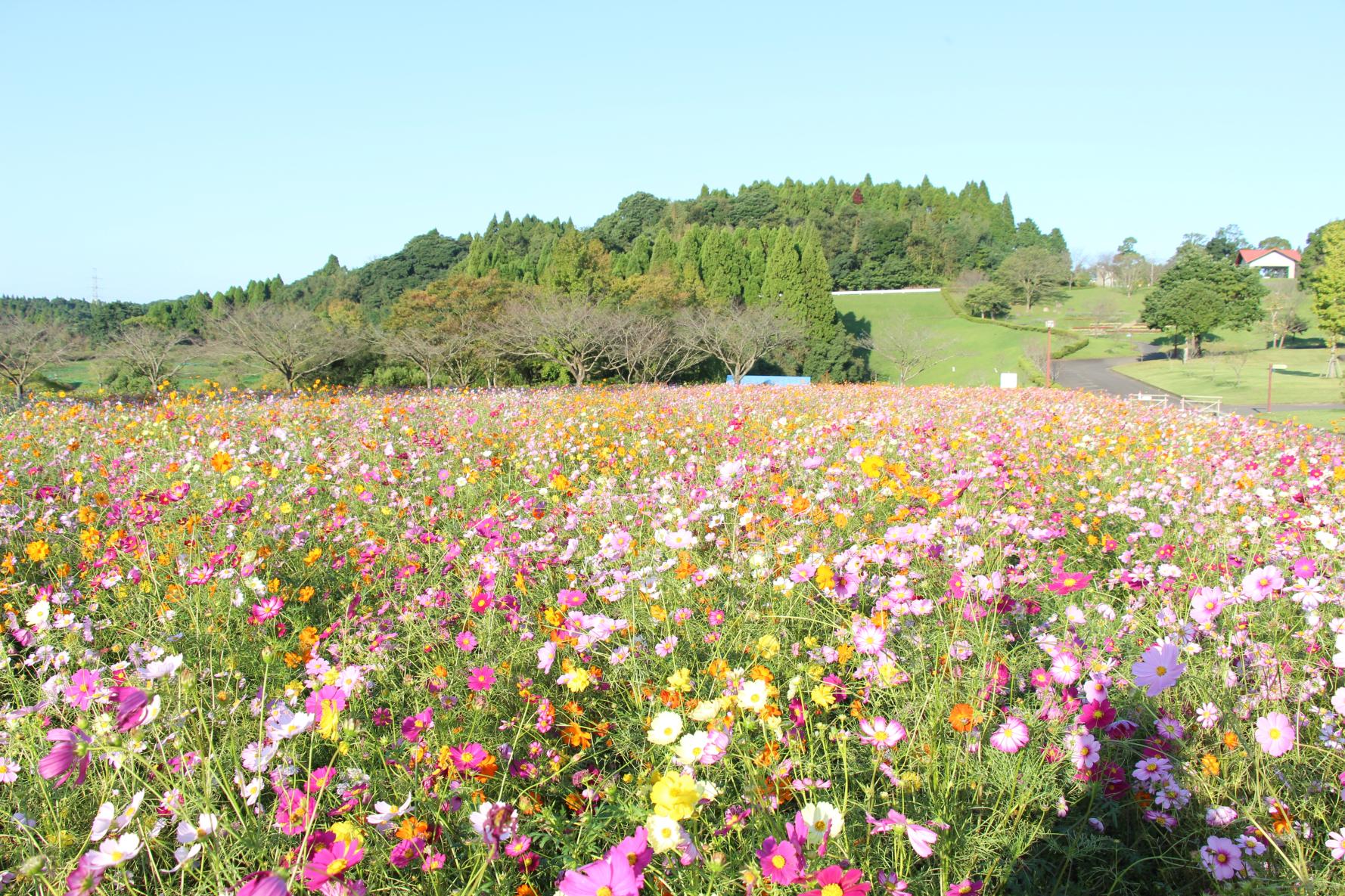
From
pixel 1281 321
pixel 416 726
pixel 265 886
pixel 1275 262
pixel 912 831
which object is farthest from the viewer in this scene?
pixel 1275 262

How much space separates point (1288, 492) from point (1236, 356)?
39.3m

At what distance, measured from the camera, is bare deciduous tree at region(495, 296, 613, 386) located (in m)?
22.4

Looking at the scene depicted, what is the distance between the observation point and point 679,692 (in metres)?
1.48

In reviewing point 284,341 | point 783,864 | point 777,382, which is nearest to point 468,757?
point 783,864

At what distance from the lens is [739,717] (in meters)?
1.31

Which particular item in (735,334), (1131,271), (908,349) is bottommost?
(908,349)

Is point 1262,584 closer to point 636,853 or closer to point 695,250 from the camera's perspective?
point 636,853

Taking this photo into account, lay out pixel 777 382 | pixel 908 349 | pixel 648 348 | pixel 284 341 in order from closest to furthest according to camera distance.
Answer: pixel 284 341 < pixel 648 348 < pixel 777 382 < pixel 908 349

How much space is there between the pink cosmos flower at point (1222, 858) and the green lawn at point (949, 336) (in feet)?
92.7

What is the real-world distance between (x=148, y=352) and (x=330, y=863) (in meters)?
20.3

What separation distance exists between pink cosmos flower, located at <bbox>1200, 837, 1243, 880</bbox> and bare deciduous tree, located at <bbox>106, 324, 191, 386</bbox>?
19344 millimetres

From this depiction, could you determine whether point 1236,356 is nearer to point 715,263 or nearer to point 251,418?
point 715,263

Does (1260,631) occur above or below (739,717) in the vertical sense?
below

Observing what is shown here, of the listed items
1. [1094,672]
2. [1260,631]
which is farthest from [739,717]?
[1260,631]
